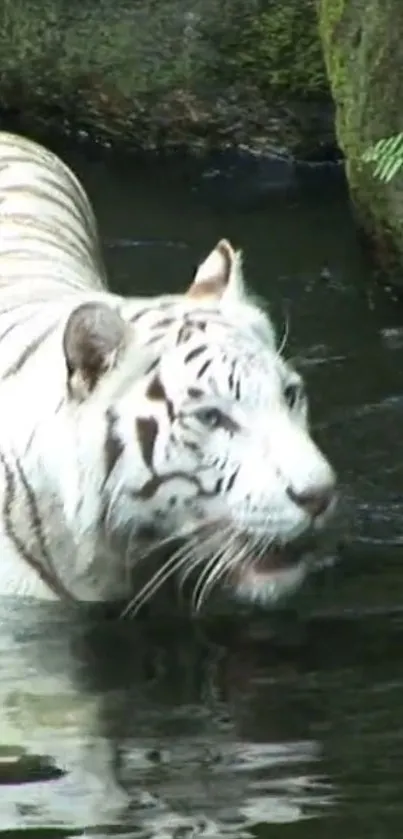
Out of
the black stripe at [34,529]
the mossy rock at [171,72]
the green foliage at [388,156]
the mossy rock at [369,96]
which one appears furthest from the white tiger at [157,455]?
the mossy rock at [171,72]

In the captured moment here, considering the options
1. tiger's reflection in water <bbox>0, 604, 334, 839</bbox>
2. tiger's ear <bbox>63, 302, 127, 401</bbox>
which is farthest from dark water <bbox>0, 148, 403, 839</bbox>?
tiger's ear <bbox>63, 302, 127, 401</bbox>

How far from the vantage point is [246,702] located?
117 inches

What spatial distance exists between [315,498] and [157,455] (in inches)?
10.3

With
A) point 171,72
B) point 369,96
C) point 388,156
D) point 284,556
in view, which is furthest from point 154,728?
point 171,72

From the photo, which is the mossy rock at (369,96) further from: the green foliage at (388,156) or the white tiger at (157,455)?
the white tiger at (157,455)

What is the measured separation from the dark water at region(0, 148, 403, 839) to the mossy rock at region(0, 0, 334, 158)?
2538mm

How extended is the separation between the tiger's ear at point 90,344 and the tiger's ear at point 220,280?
252 millimetres

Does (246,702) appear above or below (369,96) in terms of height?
below

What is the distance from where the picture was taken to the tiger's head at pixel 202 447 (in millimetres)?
2928

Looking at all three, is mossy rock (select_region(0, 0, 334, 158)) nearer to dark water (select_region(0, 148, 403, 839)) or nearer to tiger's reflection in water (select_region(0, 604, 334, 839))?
dark water (select_region(0, 148, 403, 839))

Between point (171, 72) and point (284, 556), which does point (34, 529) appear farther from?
point (171, 72)

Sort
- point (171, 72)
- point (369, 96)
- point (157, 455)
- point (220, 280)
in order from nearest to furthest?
point (157, 455)
point (220, 280)
point (369, 96)
point (171, 72)

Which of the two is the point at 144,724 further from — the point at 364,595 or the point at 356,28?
the point at 356,28

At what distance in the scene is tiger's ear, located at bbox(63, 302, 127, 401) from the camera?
2992mm
